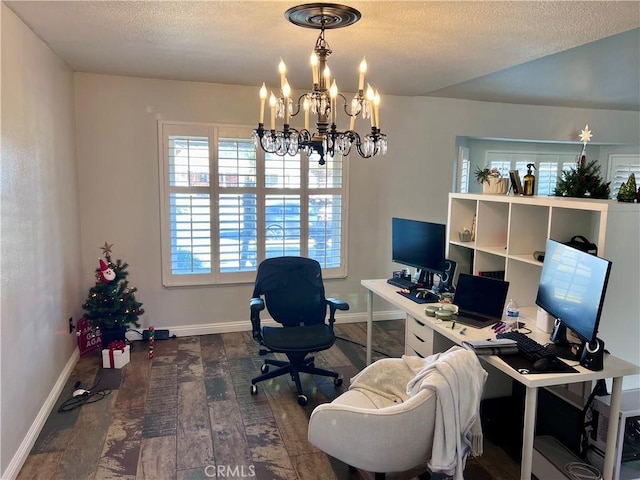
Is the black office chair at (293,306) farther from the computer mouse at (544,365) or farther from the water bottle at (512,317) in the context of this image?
the computer mouse at (544,365)

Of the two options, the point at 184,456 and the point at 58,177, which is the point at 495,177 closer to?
the point at 184,456

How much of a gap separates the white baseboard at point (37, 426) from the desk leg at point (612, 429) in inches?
116

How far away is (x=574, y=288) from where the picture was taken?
2.26m

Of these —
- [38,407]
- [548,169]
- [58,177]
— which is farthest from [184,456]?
[548,169]

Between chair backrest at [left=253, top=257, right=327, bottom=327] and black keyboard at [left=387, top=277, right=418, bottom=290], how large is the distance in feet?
1.85

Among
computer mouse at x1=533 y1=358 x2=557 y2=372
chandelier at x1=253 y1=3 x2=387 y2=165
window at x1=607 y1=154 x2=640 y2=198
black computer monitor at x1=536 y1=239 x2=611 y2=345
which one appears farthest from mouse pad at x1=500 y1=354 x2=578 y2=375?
window at x1=607 y1=154 x2=640 y2=198

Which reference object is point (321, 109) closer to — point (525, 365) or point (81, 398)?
point (525, 365)

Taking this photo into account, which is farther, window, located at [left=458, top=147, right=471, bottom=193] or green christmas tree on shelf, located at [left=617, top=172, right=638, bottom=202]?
window, located at [left=458, top=147, right=471, bottom=193]

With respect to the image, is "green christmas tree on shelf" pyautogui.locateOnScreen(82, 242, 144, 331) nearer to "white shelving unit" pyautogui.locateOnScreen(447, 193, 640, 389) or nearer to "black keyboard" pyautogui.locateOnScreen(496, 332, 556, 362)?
"white shelving unit" pyautogui.locateOnScreen(447, 193, 640, 389)

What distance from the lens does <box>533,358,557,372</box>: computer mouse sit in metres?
2.10

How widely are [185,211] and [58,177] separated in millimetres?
1146

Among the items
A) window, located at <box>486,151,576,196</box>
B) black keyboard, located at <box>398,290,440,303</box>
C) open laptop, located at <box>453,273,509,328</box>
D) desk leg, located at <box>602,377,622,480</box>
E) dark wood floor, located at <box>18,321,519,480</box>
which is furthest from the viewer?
window, located at <box>486,151,576,196</box>

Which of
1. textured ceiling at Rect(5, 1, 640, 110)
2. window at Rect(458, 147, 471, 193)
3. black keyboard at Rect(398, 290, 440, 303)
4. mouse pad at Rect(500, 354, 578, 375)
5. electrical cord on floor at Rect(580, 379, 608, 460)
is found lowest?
electrical cord on floor at Rect(580, 379, 608, 460)

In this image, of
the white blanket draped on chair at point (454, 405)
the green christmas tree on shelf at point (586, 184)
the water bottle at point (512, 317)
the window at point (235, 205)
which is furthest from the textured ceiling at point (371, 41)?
the white blanket draped on chair at point (454, 405)
